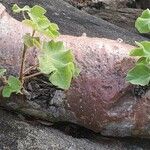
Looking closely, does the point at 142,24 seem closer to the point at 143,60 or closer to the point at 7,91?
the point at 143,60

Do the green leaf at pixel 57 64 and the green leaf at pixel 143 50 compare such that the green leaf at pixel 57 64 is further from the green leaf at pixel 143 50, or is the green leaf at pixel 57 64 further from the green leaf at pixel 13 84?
the green leaf at pixel 143 50

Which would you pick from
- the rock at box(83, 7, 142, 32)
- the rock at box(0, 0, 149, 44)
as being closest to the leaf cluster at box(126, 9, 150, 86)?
the rock at box(0, 0, 149, 44)

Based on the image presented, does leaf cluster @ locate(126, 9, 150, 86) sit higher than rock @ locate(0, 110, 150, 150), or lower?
higher

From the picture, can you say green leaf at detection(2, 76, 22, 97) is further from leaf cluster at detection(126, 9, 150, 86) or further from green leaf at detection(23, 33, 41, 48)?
leaf cluster at detection(126, 9, 150, 86)

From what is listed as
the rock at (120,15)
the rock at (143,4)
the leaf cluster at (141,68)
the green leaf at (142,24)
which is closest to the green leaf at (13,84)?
the leaf cluster at (141,68)

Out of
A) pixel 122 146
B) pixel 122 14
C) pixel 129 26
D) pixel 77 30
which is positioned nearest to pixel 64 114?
pixel 122 146

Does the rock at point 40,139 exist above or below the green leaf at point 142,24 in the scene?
below

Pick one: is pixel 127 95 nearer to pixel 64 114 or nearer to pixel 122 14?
pixel 64 114
